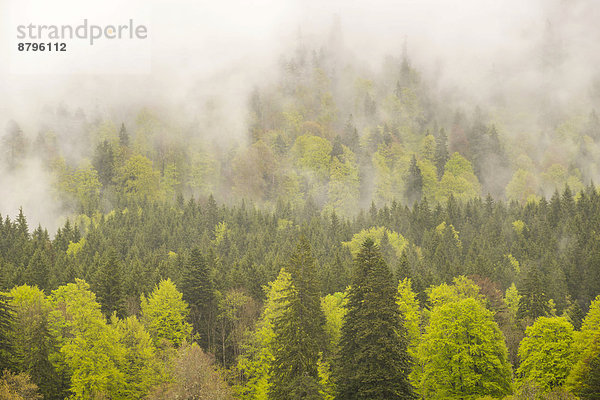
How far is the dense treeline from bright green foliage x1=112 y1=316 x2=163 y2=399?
1.03 m

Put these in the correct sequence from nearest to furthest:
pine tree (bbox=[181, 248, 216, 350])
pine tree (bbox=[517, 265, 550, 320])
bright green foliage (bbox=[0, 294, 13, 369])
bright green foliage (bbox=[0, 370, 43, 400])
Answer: bright green foliage (bbox=[0, 370, 43, 400]) → bright green foliage (bbox=[0, 294, 13, 369]) → pine tree (bbox=[181, 248, 216, 350]) → pine tree (bbox=[517, 265, 550, 320])

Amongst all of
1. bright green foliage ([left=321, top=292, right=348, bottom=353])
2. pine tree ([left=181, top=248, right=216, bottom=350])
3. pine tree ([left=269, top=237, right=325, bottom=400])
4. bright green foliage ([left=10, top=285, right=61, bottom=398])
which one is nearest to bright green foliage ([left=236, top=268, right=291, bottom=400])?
pine tree ([left=269, top=237, right=325, bottom=400])

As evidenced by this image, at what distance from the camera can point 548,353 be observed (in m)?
58.6

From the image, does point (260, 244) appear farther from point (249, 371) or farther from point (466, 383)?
point (466, 383)

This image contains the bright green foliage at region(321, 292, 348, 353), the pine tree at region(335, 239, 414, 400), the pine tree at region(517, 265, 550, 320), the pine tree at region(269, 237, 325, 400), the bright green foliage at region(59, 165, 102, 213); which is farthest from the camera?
the bright green foliage at region(59, 165, 102, 213)

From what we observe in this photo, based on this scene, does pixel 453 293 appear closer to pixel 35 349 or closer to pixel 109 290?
pixel 109 290

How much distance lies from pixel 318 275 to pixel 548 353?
4741cm

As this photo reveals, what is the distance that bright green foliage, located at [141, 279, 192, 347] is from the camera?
7888 cm

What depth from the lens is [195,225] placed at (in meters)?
160

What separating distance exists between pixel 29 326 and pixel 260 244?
244 ft

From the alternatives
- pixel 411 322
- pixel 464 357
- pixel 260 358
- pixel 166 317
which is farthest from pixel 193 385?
pixel 166 317

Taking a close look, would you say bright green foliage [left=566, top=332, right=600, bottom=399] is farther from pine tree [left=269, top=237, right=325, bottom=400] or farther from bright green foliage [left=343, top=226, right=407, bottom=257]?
bright green foliage [left=343, top=226, right=407, bottom=257]

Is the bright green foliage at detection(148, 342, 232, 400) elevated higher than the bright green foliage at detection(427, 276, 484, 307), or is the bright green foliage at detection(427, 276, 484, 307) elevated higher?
the bright green foliage at detection(427, 276, 484, 307)

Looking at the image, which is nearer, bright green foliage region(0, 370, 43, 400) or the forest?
bright green foliage region(0, 370, 43, 400)
